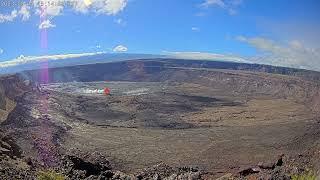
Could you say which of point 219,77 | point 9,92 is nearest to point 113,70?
point 219,77

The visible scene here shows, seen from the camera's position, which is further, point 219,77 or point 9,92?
point 219,77

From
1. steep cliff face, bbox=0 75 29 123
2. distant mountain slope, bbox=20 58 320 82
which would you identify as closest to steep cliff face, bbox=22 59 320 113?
distant mountain slope, bbox=20 58 320 82

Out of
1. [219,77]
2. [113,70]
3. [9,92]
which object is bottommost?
[113,70]

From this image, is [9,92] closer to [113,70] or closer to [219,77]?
[219,77]

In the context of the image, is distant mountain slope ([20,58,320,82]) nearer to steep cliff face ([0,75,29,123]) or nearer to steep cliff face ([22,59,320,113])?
steep cliff face ([22,59,320,113])

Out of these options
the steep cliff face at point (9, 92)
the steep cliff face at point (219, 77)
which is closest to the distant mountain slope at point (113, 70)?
the steep cliff face at point (219, 77)

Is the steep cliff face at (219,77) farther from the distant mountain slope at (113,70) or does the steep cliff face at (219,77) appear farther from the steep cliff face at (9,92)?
the steep cliff face at (9,92)

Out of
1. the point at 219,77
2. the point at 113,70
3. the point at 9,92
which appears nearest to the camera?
the point at 9,92

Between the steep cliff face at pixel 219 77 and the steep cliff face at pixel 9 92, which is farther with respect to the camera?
the steep cliff face at pixel 219 77
